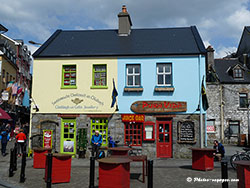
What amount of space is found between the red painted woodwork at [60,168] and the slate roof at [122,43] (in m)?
8.66

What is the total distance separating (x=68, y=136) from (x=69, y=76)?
3.58 meters

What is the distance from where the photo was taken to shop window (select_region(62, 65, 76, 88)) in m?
16.2

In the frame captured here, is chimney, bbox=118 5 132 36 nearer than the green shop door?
No

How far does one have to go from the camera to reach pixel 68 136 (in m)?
15.8

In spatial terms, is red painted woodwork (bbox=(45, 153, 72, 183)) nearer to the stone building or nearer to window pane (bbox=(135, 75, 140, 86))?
window pane (bbox=(135, 75, 140, 86))

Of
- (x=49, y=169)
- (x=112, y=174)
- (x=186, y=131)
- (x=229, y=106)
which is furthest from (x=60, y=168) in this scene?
(x=229, y=106)

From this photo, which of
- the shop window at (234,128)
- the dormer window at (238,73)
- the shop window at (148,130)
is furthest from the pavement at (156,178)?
the dormer window at (238,73)

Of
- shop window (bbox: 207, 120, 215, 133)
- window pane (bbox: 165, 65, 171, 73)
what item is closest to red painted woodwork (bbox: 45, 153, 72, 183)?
window pane (bbox: 165, 65, 171, 73)

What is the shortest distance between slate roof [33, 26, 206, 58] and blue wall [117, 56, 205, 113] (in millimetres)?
468

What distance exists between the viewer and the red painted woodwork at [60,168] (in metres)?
8.45

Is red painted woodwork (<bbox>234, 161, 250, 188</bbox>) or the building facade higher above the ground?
the building facade

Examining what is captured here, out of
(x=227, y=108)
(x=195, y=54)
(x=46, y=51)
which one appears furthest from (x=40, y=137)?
(x=227, y=108)

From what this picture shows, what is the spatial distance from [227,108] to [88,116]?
18.0 meters

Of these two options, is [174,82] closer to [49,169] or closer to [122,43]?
[122,43]
